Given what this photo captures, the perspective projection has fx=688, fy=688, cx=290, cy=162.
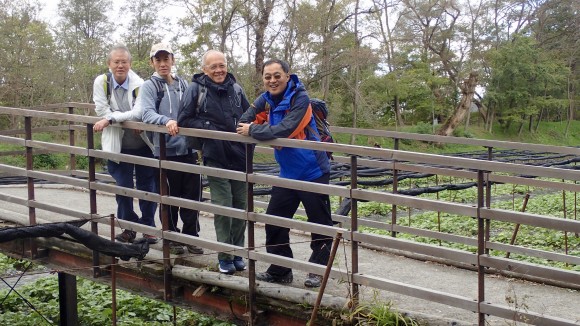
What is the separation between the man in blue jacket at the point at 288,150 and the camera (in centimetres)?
412

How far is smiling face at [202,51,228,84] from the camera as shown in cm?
457

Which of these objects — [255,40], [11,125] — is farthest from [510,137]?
[11,125]

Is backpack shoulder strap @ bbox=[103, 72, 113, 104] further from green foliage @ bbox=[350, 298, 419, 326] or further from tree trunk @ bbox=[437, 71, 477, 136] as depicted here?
tree trunk @ bbox=[437, 71, 477, 136]

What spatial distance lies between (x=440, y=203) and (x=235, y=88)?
1814mm

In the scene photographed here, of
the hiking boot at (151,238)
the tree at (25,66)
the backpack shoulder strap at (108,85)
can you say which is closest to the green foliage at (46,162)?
the tree at (25,66)

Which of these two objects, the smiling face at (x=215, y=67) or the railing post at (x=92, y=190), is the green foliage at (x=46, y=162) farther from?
the smiling face at (x=215, y=67)

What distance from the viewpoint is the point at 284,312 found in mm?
4211

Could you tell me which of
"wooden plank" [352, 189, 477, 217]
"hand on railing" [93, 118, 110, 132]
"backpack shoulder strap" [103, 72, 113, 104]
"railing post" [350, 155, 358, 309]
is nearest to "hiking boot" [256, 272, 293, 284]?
"railing post" [350, 155, 358, 309]

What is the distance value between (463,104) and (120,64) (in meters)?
30.8

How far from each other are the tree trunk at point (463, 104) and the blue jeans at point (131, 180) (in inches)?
1133

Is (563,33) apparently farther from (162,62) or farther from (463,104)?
(162,62)

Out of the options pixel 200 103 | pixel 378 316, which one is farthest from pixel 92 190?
pixel 378 316

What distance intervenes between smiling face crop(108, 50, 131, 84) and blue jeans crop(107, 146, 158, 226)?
0.58m

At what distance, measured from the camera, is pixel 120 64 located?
5.22 metres
